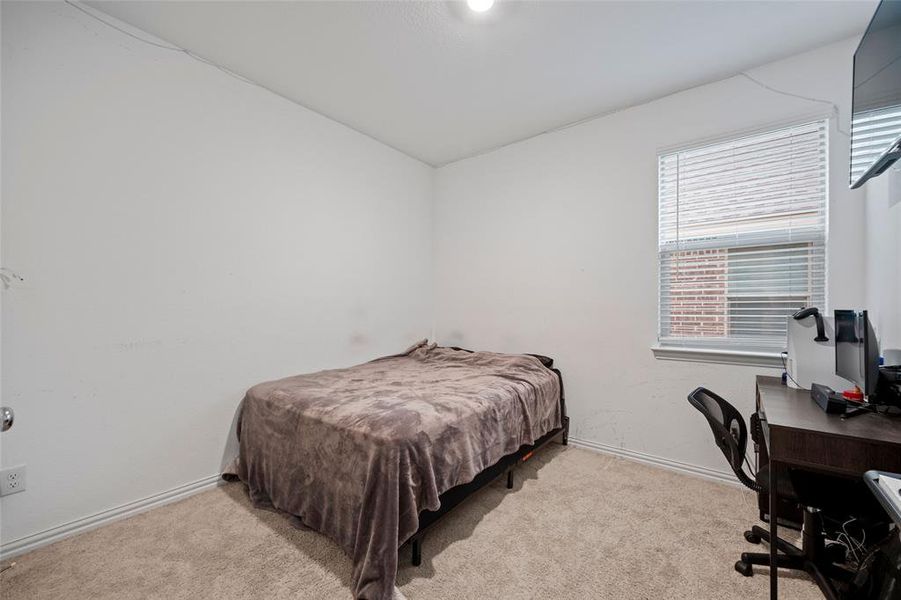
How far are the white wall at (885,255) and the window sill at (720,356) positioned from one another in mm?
480

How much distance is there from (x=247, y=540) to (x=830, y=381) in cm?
291

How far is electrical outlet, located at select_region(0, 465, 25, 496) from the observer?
162 cm

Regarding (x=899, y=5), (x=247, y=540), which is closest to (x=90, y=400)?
(x=247, y=540)

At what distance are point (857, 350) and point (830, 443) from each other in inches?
20.5

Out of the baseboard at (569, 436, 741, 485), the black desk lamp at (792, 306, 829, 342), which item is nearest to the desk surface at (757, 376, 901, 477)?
the black desk lamp at (792, 306, 829, 342)

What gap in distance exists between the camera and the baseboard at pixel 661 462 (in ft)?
7.56

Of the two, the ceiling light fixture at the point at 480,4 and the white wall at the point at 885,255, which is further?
the ceiling light fixture at the point at 480,4

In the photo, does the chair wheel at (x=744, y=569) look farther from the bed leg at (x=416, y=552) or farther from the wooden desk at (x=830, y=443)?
the bed leg at (x=416, y=552)

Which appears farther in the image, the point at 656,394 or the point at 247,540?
the point at 656,394

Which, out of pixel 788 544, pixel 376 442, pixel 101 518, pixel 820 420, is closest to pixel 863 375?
pixel 820 420

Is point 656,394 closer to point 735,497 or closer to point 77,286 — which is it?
point 735,497

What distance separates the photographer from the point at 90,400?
6.09 ft

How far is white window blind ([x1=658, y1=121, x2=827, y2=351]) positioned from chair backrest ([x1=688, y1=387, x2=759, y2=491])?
90cm


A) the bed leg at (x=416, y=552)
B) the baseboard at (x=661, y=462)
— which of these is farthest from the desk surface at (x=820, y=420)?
the bed leg at (x=416, y=552)
